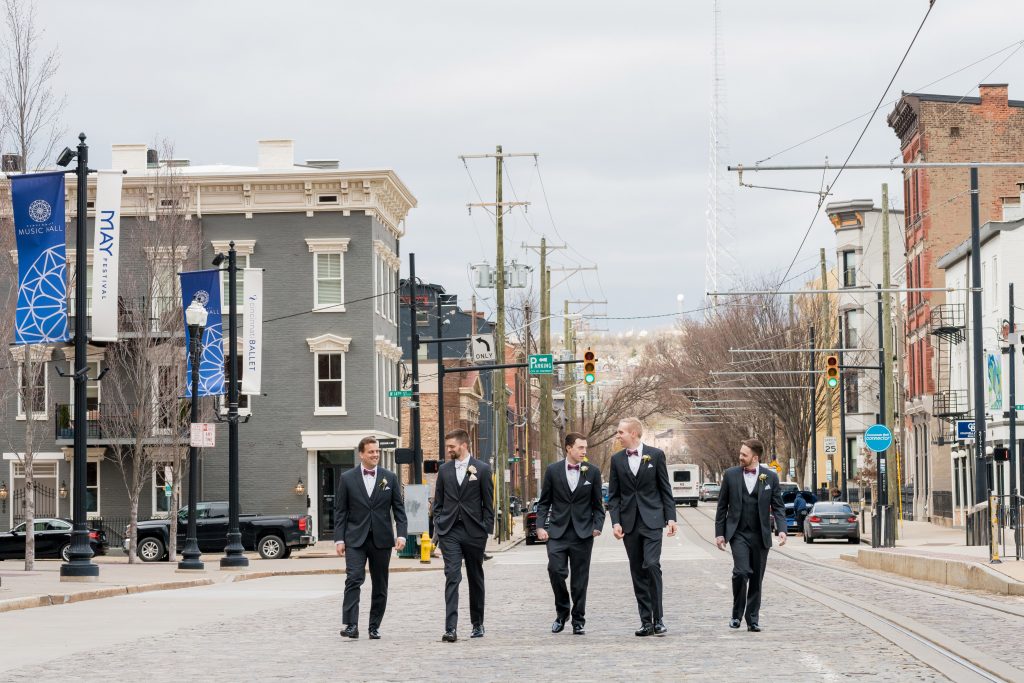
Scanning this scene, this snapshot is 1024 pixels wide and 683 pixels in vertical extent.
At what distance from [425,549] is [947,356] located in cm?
2867

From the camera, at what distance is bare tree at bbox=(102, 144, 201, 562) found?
3988 centimetres

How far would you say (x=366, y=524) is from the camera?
587 inches

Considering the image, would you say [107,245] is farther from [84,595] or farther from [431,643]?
[431,643]

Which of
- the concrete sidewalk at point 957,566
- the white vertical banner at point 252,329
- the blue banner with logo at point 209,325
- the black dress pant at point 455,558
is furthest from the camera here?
the white vertical banner at point 252,329

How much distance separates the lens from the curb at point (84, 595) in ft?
67.1

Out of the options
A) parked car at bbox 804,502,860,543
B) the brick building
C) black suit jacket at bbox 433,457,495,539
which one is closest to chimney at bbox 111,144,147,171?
parked car at bbox 804,502,860,543

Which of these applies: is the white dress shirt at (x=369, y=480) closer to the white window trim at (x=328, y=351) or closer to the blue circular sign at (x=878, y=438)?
the blue circular sign at (x=878, y=438)

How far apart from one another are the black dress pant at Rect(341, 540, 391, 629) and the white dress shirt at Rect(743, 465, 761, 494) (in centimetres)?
353

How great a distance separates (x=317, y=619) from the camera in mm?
18375

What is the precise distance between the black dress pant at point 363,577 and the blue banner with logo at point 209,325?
19956mm

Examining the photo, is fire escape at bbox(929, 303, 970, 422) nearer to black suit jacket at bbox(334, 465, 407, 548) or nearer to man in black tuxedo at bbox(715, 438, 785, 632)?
man in black tuxedo at bbox(715, 438, 785, 632)

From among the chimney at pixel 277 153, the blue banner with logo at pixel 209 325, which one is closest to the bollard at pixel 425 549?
the blue banner with logo at pixel 209 325

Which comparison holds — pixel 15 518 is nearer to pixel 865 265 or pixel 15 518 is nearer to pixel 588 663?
pixel 588 663

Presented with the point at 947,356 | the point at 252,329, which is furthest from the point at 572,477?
the point at 947,356
